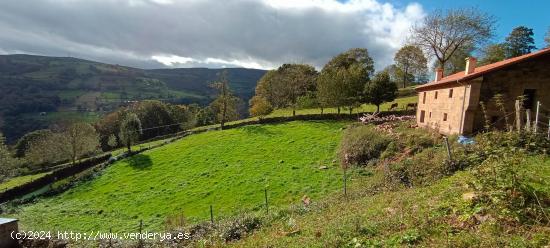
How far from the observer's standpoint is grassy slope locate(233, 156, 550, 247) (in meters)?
7.58

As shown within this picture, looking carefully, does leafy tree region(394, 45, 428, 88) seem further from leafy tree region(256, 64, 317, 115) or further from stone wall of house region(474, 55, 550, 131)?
stone wall of house region(474, 55, 550, 131)

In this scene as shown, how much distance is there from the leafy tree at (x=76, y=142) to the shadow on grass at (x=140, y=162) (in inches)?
440

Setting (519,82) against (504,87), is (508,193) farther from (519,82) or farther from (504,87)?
(519,82)

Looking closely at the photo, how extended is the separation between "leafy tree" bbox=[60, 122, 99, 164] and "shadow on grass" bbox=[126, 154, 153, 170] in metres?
11.2

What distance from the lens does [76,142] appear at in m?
48.6

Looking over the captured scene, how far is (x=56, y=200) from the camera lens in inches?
1331

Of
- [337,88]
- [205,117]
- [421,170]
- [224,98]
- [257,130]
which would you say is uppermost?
[337,88]

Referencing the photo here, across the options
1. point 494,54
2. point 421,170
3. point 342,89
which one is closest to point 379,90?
point 342,89

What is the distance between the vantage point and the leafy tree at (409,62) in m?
82.1

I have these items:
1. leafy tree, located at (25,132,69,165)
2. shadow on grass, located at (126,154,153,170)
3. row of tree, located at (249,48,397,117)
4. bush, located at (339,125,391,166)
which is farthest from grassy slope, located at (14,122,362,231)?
leafy tree, located at (25,132,69,165)

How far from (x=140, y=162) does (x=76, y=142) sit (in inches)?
612

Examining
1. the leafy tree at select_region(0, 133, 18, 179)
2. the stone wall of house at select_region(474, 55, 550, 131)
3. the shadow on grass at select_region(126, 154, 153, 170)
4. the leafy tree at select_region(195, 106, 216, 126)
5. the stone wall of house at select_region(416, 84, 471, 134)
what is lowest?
the leafy tree at select_region(0, 133, 18, 179)

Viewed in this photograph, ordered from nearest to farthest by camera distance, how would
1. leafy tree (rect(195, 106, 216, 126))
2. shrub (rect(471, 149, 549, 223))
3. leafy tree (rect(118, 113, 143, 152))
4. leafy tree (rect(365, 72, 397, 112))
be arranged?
shrub (rect(471, 149, 549, 223)) < leafy tree (rect(365, 72, 397, 112)) < leafy tree (rect(118, 113, 143, 152)) < leafy tree (rect(195, 106, 216, 126))

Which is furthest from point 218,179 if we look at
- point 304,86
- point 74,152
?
point 304,86
